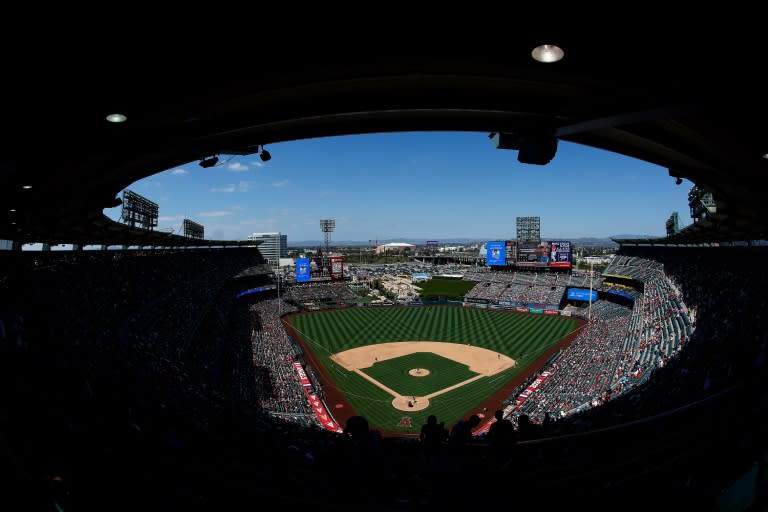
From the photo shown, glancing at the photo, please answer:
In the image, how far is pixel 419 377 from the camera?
2772 centimetres

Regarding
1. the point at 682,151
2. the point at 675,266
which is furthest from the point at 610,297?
the point at 682,151

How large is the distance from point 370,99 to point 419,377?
2575 centimetres

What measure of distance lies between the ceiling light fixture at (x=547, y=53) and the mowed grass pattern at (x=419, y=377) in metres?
23.8

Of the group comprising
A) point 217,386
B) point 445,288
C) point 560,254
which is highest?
point 560,254

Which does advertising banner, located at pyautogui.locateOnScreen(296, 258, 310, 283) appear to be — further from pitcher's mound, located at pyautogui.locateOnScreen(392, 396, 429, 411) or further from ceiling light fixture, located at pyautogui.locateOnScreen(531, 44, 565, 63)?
ceiling light fixture, located at pyautogui.locateOnScreen(531, 44, 565, 63)

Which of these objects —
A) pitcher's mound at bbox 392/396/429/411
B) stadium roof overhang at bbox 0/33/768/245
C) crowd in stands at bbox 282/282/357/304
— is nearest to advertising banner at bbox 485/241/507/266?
crowd in stands at bbox 282/282/357/304

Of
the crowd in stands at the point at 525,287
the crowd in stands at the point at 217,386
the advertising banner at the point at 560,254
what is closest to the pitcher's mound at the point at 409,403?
the crowd in stands at the point at 217,386

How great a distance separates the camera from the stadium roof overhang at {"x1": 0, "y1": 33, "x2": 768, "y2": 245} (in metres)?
3.08

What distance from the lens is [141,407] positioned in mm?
8945

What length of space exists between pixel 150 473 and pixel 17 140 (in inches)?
167

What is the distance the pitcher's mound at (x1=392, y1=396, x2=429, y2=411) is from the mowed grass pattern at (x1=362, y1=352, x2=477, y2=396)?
82cm

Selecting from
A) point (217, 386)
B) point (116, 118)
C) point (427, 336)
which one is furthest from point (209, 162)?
point (427, 336)

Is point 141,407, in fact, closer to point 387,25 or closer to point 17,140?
point 17,140

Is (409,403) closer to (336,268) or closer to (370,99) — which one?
(370,99)
